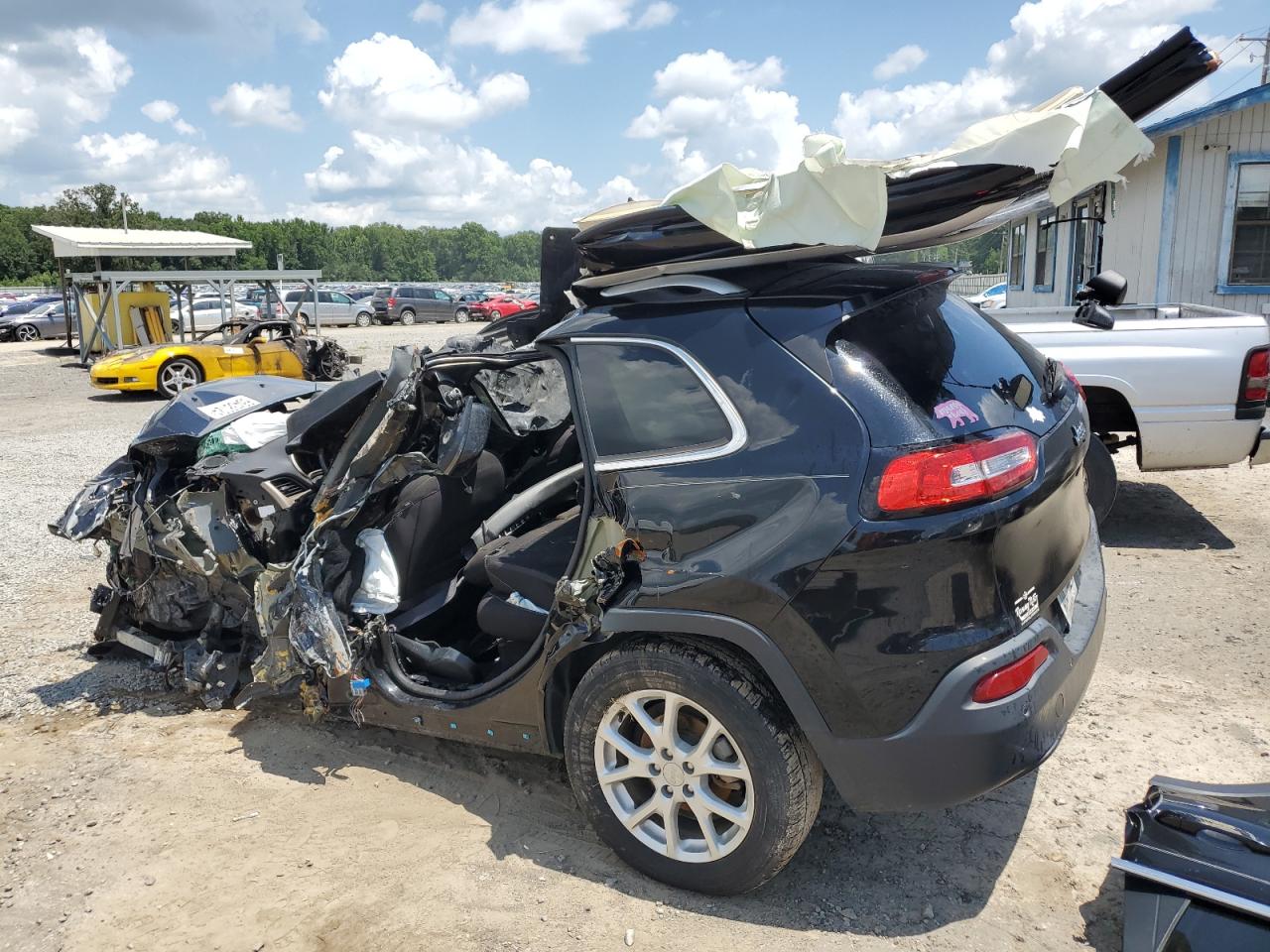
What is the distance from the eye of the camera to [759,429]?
2.64 m

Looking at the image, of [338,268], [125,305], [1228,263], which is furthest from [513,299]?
[338,268]

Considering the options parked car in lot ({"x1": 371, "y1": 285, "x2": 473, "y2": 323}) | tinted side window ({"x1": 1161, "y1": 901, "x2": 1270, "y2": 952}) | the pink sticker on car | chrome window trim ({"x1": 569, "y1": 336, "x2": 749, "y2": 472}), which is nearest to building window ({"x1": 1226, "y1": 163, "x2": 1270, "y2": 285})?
the pink sticker on car

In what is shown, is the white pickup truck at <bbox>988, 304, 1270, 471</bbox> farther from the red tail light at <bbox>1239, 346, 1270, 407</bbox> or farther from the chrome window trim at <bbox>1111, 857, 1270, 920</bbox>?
the chrome window trim at <bbox>1111, 857, 1270, 920</bbox>

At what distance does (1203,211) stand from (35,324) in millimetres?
34629

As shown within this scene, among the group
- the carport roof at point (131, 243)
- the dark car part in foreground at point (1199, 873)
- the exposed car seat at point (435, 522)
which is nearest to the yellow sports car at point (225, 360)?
the carport roof at point (131, 243)

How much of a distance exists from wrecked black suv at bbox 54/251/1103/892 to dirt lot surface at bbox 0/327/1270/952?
29 centimetres

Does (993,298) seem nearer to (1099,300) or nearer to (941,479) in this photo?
(1099,300)

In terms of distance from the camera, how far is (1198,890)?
85.7 inches

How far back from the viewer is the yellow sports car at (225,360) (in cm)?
1691

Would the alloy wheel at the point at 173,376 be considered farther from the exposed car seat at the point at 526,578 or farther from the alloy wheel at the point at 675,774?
the alloy wheel at the point at 675,774

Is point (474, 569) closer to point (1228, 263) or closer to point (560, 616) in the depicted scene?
point (560, 616)

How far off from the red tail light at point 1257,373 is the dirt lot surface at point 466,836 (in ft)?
4.86

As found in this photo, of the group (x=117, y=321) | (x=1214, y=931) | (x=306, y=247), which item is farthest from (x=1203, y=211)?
(x=306, y=247)

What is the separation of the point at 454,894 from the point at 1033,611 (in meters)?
1.95
